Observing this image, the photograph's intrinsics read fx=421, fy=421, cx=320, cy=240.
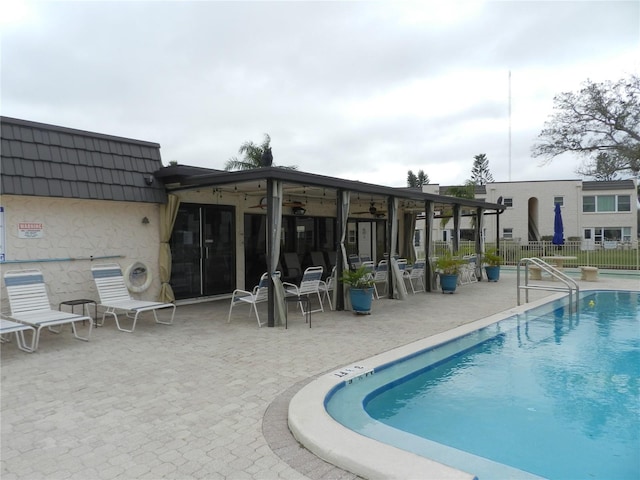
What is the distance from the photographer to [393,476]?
2441 mm

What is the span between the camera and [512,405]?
161 inches

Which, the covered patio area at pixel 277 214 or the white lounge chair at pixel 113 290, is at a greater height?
the covered patio area at pixel 277 214

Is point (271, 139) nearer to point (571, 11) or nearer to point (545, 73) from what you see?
point (545, 73)

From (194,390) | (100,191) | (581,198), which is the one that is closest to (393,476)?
(194,390)

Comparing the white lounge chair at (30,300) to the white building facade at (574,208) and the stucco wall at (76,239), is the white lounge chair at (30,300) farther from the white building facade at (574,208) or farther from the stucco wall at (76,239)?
the white building facade at (574,208)

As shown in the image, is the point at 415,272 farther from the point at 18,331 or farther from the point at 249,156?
the point at 249,156

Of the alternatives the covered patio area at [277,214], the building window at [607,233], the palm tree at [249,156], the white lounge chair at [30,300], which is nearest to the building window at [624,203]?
the building window at [607,233]

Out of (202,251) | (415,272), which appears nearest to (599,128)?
(415,272)

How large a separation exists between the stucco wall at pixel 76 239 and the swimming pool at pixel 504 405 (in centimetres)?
538

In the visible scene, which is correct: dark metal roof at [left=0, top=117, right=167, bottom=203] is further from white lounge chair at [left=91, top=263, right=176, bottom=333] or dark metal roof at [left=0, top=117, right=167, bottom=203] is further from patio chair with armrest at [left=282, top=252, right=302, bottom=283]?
patio chair with armrest at [left=282, top=252, right=302, bottom=283]

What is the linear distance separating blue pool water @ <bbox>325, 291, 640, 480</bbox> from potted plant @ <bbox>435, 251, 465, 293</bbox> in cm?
410

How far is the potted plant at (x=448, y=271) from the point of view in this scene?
35.2ft

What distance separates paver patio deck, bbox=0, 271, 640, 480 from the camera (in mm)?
2709

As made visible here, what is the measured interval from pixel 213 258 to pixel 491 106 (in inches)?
573
